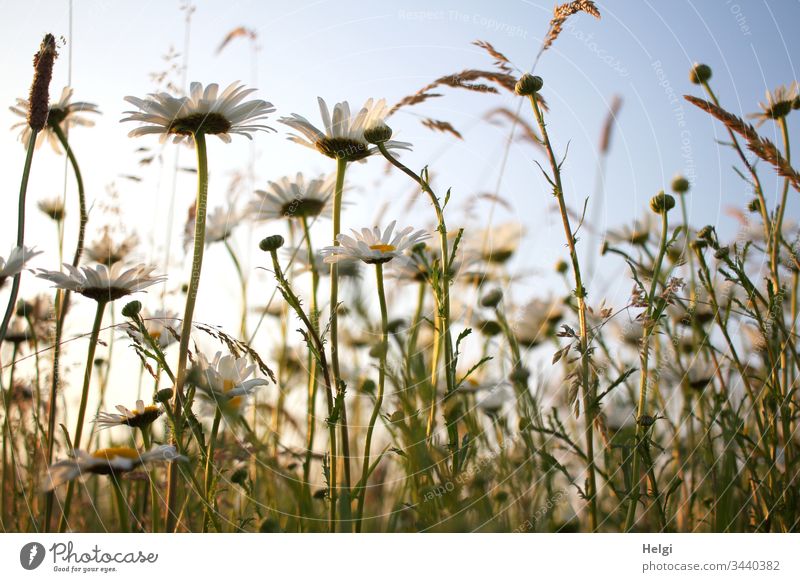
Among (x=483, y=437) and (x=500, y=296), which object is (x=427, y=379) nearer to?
(x=483, y=437)

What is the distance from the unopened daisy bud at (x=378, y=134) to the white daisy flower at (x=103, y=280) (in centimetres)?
29

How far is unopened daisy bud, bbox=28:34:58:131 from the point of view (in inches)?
30.5

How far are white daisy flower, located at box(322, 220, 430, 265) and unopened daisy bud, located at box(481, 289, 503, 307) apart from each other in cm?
29

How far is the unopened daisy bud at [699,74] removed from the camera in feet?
3.30

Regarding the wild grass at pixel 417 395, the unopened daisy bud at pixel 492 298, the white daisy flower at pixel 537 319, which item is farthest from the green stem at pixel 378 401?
the white daisy flower at pixel 537 319

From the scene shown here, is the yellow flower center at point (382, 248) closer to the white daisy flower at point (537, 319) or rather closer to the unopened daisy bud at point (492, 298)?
the unopened daisy bud at point (492, 298)

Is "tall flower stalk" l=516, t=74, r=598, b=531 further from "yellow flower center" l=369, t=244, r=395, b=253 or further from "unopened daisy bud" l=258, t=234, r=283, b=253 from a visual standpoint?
"unopened daisy bud" l=258, t=234, r=283, b=253

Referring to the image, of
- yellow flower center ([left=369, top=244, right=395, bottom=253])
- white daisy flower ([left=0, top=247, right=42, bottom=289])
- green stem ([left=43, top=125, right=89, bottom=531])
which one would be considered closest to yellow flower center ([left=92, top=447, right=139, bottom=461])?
green stem ([left=43, top=125, right=89, bottom=531])

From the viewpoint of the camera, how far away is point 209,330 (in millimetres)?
678

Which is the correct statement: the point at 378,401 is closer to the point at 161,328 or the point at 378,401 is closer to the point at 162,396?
the point at 162,396

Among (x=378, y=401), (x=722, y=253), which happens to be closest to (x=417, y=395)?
(x=378, y=401)
